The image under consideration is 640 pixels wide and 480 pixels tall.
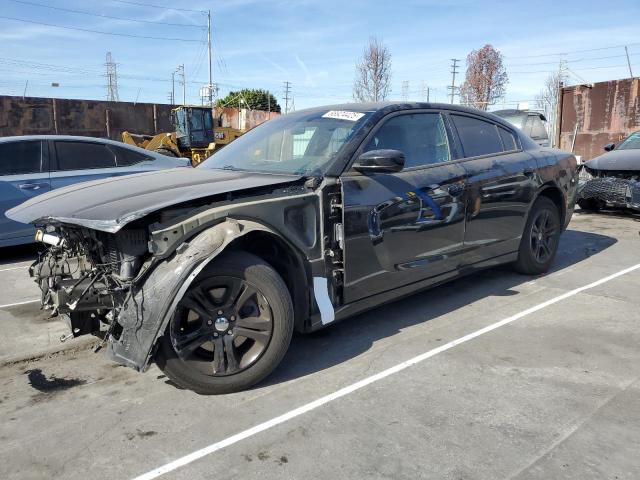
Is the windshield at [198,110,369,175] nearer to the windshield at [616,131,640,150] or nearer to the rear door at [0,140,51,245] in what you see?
the rear door at [0,140,51,245]

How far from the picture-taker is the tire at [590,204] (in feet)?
32.1

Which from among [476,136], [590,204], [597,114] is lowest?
[590,204]

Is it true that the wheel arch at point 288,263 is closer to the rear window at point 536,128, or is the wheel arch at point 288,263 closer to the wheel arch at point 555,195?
the wheel arch at point 555,195

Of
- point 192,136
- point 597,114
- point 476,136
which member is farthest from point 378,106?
point 192,136

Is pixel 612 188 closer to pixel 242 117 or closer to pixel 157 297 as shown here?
pixel 157 297

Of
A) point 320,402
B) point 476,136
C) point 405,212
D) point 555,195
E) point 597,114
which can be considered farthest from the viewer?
point 597,114

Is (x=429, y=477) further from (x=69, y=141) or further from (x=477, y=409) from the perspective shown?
(x=69, y=141)

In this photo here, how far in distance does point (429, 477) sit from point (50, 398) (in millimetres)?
2223

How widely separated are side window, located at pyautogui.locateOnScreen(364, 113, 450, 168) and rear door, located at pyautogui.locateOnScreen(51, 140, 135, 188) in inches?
175

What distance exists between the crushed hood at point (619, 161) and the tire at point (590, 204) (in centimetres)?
78

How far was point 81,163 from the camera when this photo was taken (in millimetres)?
7090

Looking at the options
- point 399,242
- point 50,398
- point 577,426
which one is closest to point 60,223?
point 50,398

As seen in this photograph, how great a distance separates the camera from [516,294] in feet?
16.6

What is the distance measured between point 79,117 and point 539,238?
2534cm
